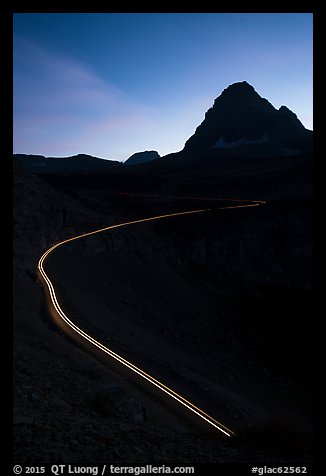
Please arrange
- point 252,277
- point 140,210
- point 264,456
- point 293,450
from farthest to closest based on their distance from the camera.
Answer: point 140,210 → point 252,277 → point 293,450 → point 264,456

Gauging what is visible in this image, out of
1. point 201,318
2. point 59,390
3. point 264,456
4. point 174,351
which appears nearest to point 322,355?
point 264,456

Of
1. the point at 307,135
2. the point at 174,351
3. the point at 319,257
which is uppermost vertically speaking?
the point at 307,135

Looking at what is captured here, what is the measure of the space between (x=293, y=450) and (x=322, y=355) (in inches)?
214

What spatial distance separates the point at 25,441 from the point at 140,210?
49.6 m

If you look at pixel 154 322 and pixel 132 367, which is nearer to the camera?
pixel 132 367

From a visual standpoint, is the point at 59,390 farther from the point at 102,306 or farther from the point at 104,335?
the point at 102,306

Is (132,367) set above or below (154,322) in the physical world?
above

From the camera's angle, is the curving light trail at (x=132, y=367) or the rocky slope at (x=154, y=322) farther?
the curving light trail at (x=132, y=367)

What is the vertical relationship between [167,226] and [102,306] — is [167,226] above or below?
above

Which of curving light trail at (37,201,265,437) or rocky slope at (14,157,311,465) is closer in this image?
rocky slope at (14,157,311,465)

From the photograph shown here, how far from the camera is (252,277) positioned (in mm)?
46562

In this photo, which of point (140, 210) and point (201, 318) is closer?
point (201, 318)

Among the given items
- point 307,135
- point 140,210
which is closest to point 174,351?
point 140,210

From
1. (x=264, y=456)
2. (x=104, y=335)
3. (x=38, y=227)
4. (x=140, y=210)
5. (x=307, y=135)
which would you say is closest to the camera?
Answer: (x=264, y=456)
